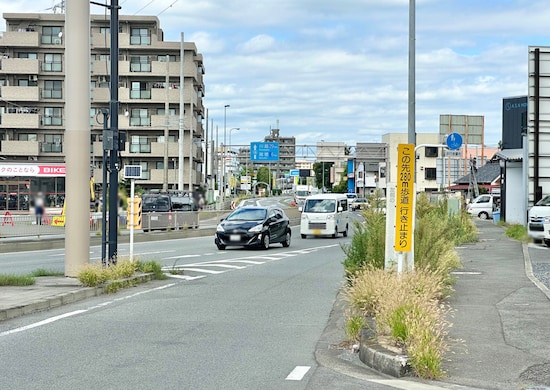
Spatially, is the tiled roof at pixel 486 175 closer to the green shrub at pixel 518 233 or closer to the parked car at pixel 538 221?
the green shrub at pixel 518 233

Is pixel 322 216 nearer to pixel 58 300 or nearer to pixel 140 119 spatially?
pixel 58 300

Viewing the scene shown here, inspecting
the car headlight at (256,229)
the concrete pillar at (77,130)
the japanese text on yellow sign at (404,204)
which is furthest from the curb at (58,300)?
the car headlight at (256,229)

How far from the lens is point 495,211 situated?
177 feet

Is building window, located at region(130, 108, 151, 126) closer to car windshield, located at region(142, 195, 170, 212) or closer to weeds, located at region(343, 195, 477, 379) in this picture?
car windshield, located at region(142, 195, 170, 212)

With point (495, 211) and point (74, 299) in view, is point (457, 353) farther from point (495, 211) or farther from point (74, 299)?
point (495, 211)

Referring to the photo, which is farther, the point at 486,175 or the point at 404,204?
the point at 486,175

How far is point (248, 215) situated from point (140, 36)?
4278 cm

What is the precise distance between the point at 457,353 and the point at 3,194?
49.8m

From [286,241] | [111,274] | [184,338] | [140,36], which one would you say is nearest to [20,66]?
[140,36]

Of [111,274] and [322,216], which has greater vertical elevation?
[322,216]

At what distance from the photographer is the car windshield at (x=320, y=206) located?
37688 millimetres

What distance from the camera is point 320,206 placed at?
3775 cm

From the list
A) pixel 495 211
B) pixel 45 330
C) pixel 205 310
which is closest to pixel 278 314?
pixel 205 310

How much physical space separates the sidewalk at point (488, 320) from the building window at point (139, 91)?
51.5m
